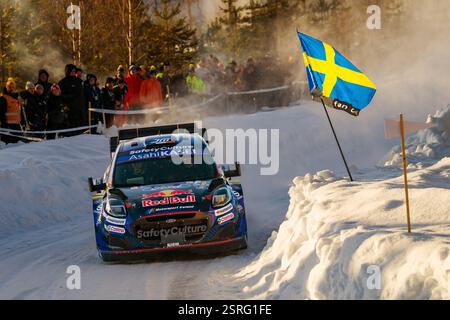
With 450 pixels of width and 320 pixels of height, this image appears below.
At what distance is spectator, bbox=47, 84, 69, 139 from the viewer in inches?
814

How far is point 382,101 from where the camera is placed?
98.6 ft

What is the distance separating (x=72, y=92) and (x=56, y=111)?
2.44ft

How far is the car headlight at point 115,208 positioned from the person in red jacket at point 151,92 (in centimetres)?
1426

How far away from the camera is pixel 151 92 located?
82.8ft

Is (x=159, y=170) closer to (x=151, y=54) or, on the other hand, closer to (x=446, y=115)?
(x=446, y=115)

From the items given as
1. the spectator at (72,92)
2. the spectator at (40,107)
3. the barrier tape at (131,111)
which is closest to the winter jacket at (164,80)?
the barrier tape at (131,111)

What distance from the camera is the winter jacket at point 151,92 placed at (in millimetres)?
25109

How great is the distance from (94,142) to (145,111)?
346cm

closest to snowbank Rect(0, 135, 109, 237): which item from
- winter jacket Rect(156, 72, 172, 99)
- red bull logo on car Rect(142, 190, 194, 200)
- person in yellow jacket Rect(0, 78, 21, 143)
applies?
person in yellow jacket Rect(0, 78, 21, 143)

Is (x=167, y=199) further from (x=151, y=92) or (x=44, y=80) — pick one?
(x=151, y=92)

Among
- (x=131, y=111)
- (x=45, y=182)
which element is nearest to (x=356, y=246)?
(x=45, y=182)

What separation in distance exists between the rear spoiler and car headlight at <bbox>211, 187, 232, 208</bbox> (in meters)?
2.67
